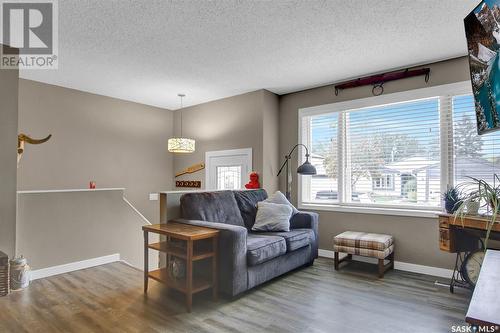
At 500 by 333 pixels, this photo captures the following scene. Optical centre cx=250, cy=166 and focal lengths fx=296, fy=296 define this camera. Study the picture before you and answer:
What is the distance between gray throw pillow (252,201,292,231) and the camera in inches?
144

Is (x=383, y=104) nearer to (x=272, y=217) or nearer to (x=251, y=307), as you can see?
(x=272, y=217)

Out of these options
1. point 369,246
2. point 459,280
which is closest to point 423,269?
point 459,280

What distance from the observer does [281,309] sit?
261cm

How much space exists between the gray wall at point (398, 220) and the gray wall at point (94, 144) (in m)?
2.76

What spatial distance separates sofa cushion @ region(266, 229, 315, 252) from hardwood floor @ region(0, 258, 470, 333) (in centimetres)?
37

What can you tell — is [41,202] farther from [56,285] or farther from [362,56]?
[362,56]

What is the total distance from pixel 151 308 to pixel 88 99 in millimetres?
3757

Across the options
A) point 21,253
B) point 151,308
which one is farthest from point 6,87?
point 151,308

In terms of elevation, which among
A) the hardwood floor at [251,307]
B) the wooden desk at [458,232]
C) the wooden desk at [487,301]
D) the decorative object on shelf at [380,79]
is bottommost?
the hardwood floor at [251,307]

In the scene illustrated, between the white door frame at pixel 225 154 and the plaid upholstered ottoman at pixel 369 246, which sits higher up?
the white door frame at pixel 225 154

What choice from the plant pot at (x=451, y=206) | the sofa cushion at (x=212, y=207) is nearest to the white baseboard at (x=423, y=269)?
the plant pot at (x=451, y=206)

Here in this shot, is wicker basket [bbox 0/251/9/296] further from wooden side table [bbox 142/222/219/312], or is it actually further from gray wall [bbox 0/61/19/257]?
wooden side table [bbox 142/222/219/312]

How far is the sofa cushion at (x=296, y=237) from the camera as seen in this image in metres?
3.37

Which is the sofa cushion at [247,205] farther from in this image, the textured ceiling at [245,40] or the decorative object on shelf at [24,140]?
the decorative object on shelf at [24,140]
